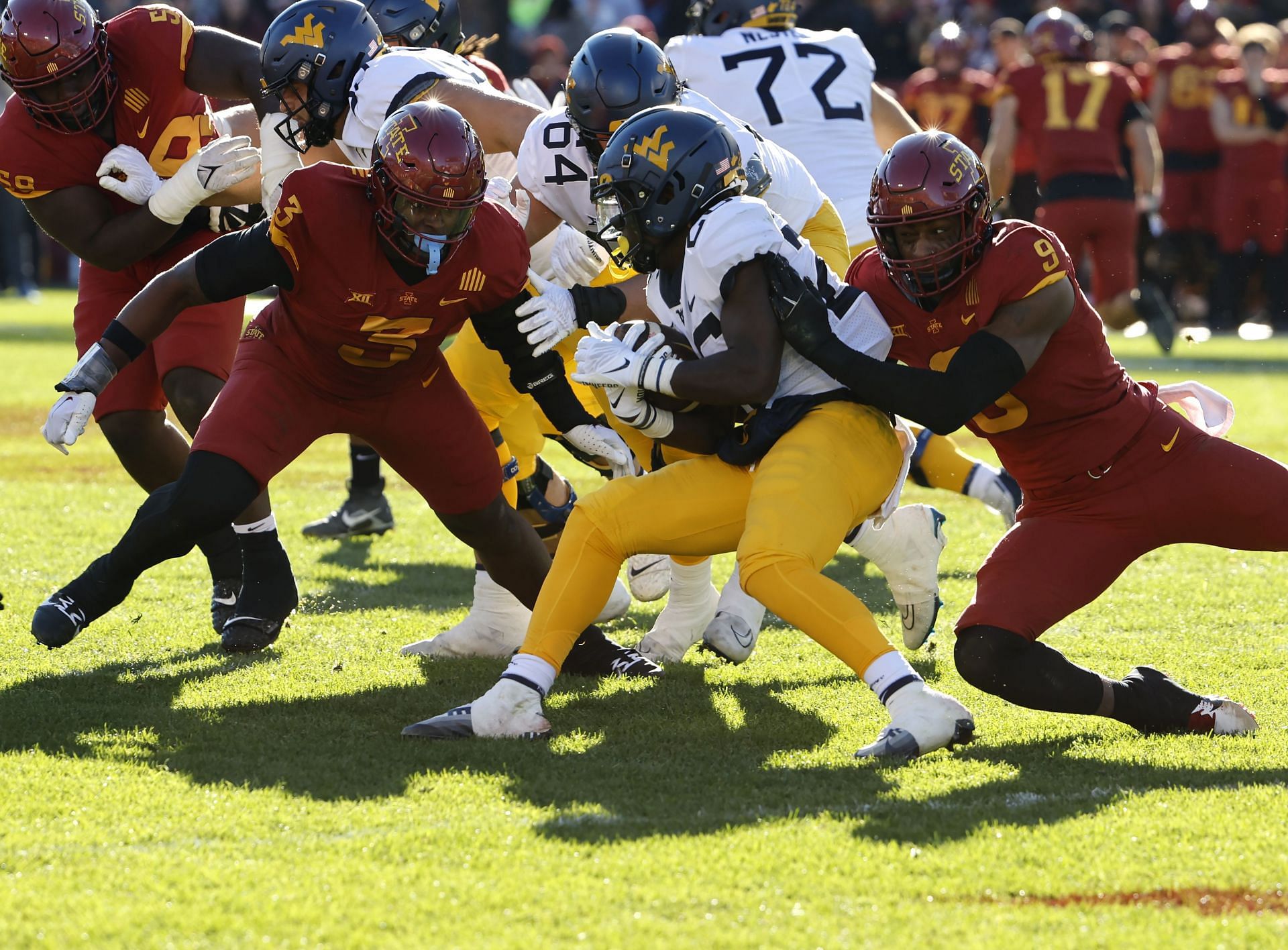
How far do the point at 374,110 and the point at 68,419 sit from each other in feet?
4.29

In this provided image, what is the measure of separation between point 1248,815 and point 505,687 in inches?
65.5

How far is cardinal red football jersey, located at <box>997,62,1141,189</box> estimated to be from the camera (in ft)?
35.2

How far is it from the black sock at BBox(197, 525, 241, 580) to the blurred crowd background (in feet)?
32.5

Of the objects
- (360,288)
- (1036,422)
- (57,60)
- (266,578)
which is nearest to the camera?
(1036,422)

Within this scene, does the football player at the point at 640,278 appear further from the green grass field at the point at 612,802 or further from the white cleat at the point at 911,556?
the green grass field at the point at 612,802

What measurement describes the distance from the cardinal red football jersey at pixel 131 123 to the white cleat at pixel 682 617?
2097 millimetres

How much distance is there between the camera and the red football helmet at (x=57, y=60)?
16.3ft

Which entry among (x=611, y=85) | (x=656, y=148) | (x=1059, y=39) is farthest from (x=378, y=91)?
(x=1059, y=39)

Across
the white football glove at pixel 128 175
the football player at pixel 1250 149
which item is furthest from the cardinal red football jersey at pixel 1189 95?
the white football glove at pixel 128 175

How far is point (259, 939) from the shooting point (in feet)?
9.05

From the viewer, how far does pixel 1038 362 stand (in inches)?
158

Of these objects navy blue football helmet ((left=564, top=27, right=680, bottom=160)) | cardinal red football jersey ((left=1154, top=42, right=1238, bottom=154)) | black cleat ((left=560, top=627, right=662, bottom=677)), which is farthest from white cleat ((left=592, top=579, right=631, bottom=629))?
cardinal red football jersey ((left=1154, top=42, right=1238, bottom=154))

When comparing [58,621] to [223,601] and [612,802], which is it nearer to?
[223,601]

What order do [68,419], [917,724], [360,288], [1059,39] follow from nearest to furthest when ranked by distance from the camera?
[917,724]
[360,288]
[68,419]
[1059,39]
